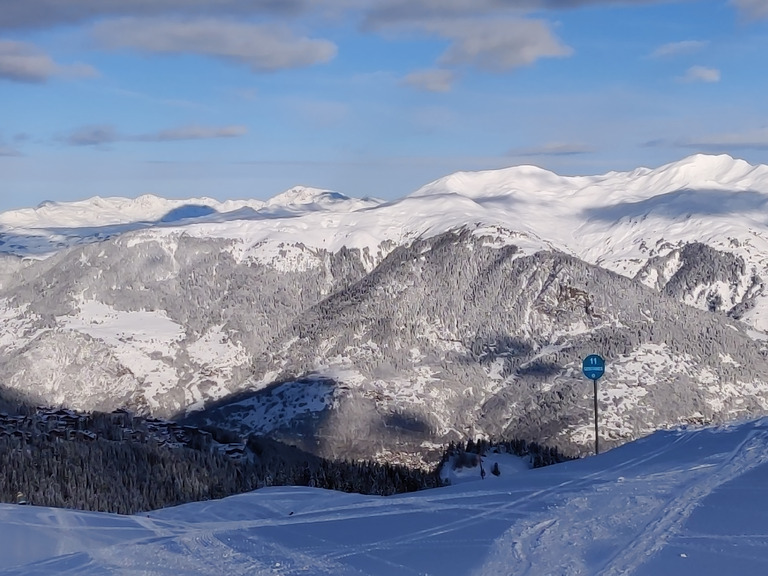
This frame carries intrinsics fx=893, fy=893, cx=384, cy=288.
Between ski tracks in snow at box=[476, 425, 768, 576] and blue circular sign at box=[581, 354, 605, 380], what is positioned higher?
blue circular sign at box=[581, 354, 605, 380]

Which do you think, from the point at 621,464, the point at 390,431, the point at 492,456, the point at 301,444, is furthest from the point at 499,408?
the point at 621,464

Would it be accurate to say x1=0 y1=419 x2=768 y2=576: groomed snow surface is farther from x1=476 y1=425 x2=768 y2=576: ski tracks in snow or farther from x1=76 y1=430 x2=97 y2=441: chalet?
x1=76 y1=430 x2=97 y2=441: chalet

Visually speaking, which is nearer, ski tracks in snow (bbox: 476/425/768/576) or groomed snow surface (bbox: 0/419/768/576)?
ski tracks in snow (bbox: 476/425/768/576)

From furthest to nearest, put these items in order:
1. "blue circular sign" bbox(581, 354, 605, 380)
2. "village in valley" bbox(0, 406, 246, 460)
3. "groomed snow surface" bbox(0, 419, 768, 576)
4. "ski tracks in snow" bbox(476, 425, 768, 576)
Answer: "village in valley" bbox(0, 406, 246, 460)
"blue circular sign" bbox(581, 354, 605, 380)
"groomed snow surface" bbox(0, 419, 768, 576)
"ski tracks in snow" bbox(476, 425, 768, 576)

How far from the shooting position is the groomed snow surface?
1591 cm

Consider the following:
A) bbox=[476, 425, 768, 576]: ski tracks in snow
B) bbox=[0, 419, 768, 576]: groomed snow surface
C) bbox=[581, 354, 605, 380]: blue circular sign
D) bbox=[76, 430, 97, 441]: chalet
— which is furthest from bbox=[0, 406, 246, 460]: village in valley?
bbox=[476, 425, 768, 576]: ski tracks in snow

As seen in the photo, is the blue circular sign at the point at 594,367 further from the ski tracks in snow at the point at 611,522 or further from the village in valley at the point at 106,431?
the village in valley at the point at 106,431

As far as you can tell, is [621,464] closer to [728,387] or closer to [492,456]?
[492,456]

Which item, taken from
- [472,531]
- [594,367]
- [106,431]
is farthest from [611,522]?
[106,431]

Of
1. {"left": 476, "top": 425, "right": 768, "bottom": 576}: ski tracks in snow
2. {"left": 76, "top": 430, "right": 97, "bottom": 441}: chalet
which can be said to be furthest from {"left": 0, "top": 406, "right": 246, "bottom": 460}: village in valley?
{"left": 476, "top": 425, "right": 768, "bottom": 576}: ski tracks in snow

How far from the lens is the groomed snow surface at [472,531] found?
15914 millimetres

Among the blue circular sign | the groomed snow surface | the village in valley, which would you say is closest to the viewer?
the groomed snow surface

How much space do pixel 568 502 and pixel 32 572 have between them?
443 inches

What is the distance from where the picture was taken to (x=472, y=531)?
18.4m
